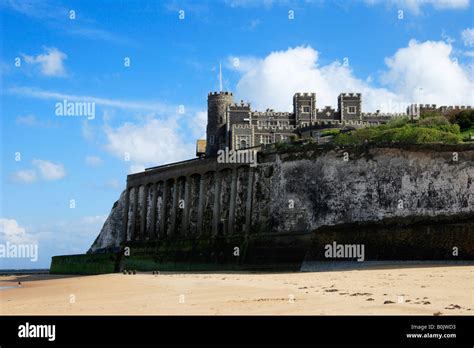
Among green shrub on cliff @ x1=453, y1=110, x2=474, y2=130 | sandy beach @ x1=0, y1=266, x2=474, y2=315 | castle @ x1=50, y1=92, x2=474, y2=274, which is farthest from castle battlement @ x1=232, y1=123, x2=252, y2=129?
sandy beach @ x1=0, y1=266, x2=474, y2=315

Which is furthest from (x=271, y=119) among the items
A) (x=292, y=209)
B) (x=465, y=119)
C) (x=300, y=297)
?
(x=300, y=297)

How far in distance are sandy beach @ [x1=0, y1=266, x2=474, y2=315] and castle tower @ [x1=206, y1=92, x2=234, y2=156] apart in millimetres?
47845

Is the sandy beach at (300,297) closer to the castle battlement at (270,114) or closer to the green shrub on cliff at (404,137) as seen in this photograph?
the green shrub on cliff at (404,137)

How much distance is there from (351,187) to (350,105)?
4266cm

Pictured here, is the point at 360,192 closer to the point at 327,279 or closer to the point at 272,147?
the point at 272,147

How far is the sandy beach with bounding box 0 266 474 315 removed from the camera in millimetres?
17141

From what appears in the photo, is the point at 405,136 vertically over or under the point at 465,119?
under

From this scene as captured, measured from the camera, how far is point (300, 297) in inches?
811

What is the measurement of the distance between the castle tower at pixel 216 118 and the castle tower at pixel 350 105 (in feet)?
43.2

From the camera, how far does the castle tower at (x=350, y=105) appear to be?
260 ft

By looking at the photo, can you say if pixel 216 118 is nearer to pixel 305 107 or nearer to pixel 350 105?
pixel 305 107

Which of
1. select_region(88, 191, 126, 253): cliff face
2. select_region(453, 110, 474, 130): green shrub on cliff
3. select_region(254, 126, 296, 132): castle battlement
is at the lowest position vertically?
select_region(88, 191, 126, 253): cliff face

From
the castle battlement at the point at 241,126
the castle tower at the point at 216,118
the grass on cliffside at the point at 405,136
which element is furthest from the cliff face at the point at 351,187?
the castle tower at the point at 216,118

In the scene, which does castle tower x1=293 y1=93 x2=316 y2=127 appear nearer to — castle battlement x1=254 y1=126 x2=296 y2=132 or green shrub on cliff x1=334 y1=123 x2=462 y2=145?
castle battlement x1=254 y1=126 x2=296 y2=132
